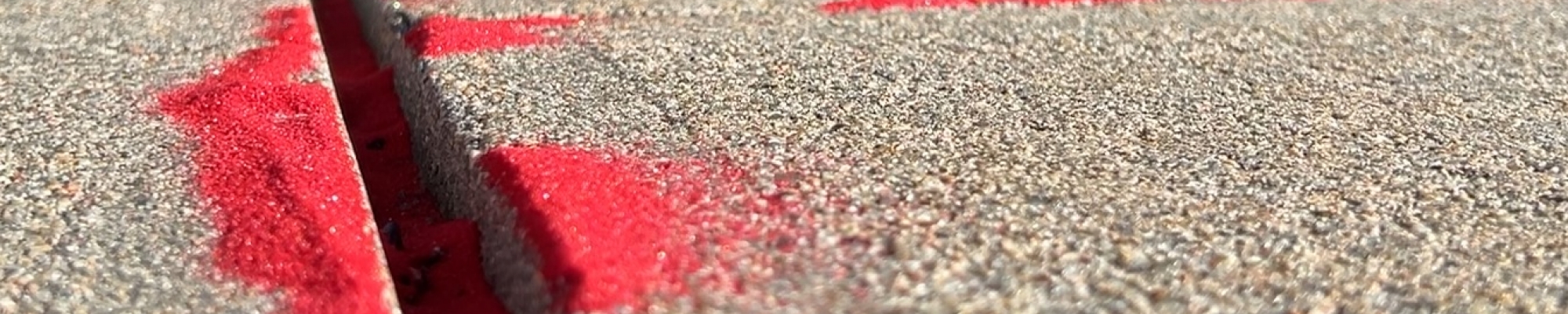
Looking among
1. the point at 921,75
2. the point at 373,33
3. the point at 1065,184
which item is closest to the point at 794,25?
the point at 921,75

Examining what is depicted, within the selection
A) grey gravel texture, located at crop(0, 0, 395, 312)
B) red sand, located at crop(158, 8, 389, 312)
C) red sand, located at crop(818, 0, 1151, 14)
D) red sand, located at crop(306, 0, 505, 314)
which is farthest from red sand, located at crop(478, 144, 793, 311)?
red sand, located at crop(818, 0, 1151, 14)

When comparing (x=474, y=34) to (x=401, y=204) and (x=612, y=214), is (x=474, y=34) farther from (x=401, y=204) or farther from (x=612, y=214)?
(x=612, y=214)

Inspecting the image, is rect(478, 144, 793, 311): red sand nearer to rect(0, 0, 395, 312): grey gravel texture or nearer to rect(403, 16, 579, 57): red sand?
rect(0, 0, 395, 312): grey gravel texture

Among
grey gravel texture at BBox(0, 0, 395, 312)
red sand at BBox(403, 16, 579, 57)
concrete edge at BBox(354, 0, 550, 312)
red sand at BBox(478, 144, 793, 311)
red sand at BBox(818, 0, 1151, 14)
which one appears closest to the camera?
red sand at BBox(478, 144, 793, 311)

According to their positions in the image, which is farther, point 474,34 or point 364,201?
point 474,34

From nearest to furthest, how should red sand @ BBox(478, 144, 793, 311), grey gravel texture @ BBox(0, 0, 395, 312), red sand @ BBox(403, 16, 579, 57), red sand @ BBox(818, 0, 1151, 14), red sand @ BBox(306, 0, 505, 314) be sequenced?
red sand @ BBox(478, 144, 793, 311)
grey gravel texture @ BBox(0, 0, 395, 312)
red sand @ BBox(306, 0, 505, 314)
red sand @ BBox(403, 16, 579, 57)
red sand @ BBox(818, 0, 1151, 14)

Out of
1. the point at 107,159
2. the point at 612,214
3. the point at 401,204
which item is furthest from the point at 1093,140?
the point at 107,159

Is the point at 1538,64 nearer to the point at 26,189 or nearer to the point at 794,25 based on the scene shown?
the point at 794,25
